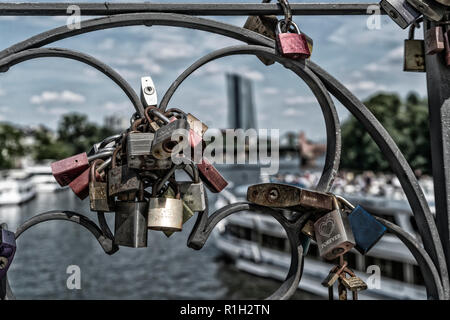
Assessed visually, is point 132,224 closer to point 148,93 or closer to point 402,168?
point 148,93

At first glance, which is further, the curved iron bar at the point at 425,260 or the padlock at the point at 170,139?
the curved iron bar at the point at 425,260

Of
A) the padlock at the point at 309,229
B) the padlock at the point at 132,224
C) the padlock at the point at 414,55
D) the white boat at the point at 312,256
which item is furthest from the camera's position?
the white boat at the point at 312,256

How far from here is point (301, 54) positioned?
4.08 ft

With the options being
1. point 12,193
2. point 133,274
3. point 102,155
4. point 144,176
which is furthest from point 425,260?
point 12,193

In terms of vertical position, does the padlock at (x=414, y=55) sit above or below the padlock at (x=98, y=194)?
above

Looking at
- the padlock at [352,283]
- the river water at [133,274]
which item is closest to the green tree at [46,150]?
the river water at [133,274]

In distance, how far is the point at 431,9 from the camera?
1297mm

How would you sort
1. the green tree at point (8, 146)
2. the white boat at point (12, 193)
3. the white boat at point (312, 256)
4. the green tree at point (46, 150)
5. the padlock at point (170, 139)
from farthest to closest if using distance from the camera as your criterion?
the green tree at point (46, 150) → the green tree at point (8, 146) → the white boat at point (12, 193) → the white boat at point (312, 256) → the padlock at point (170, 139)

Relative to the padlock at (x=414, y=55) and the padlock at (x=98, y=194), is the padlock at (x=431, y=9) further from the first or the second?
the padlock at (x=98, y=194)

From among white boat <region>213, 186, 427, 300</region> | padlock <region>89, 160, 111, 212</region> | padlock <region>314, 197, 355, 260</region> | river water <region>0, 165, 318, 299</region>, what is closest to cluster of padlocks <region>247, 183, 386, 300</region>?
padlock <region>314, 197, 355, 260</region>

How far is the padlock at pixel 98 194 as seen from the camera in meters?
1.16

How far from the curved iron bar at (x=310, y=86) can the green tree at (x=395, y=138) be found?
109 feet

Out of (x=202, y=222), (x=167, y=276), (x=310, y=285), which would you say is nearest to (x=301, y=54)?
(x=202, y=222)

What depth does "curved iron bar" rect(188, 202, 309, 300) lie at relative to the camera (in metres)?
1.19
